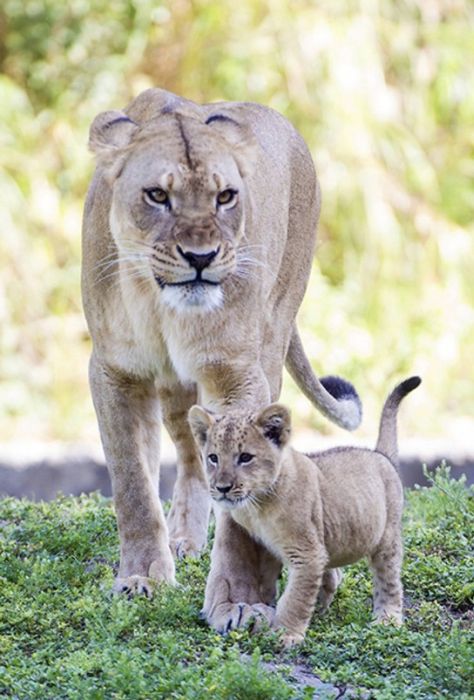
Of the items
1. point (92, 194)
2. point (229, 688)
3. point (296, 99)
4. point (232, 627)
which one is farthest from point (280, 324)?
point (296, 99)

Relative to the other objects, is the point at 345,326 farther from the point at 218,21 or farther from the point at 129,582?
the point at 129,582

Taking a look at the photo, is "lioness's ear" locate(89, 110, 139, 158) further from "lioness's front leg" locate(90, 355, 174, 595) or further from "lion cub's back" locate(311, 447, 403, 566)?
"lion cub's back" locate(311, 447, 403, 566)

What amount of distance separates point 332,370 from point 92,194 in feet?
18.9

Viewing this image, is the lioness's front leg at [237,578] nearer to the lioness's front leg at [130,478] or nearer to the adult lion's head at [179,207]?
the lioness's front leg at [130,478]

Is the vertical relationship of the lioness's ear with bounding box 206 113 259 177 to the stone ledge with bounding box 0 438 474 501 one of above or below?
below

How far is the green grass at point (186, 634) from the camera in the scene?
403 centimetres

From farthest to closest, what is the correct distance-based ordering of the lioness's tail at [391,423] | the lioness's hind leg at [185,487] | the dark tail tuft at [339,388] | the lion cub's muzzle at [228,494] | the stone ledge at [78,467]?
the stone ledge at [78,467]
the dark tail tuft at [339,388]
the lioness's hind leg at [185,487]
the lioness's tail at [391,423]
the lion cub's muzzle at [228,494]

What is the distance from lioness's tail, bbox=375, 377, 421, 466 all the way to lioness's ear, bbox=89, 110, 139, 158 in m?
1.33

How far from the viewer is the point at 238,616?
4.60 meters

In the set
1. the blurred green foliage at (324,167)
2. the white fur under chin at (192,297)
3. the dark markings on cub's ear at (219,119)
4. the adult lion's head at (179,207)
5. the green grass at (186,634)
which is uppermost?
the blurred green foliage at (324,167)

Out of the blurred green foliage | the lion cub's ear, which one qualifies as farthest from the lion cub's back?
the blurred green foliage

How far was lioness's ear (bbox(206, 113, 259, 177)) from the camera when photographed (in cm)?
505

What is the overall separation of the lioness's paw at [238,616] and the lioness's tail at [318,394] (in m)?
1.61

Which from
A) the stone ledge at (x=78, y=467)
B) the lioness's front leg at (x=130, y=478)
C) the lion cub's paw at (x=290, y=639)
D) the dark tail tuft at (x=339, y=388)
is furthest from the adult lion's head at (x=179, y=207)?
the stone ledge at (x=78, y=467)
